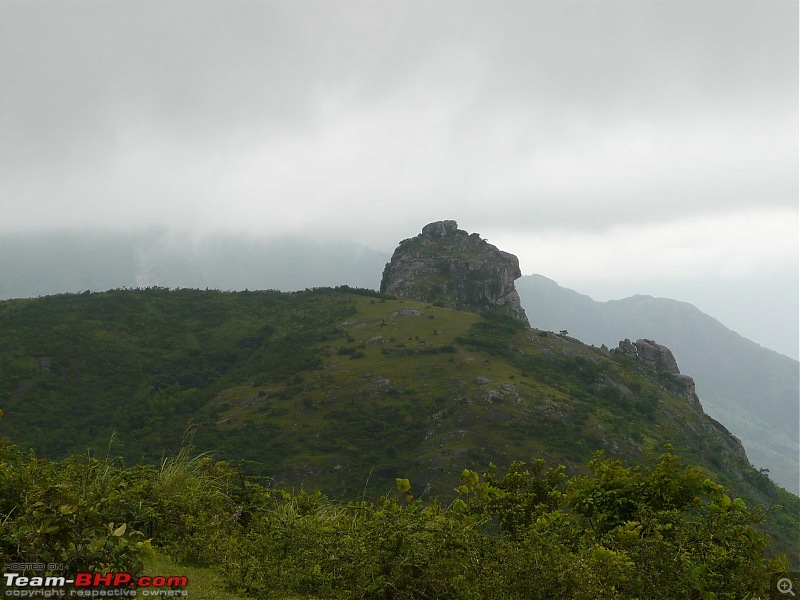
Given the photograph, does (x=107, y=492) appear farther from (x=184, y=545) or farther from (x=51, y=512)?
(x=51, y=512)

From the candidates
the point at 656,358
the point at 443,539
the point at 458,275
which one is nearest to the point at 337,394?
the point at 458,275

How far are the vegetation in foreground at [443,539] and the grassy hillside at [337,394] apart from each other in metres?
46.2

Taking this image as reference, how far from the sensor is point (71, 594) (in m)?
4.89

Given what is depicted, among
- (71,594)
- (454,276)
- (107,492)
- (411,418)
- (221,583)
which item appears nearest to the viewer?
(71,594)

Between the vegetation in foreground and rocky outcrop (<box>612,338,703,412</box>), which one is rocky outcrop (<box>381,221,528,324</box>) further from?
the vegetation in foreground

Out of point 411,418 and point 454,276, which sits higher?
point 454,276

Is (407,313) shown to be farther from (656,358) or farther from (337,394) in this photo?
(656,358)

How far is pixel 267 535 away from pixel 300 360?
301 feet

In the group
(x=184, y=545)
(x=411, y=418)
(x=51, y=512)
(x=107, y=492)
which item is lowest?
(x=411, y=418)

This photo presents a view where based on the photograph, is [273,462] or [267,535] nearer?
[267,535]

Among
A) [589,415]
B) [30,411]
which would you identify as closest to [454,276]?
[589,415]

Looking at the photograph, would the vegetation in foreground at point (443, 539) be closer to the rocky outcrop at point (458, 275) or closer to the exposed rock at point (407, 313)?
the exposed rock at point (407, 313)

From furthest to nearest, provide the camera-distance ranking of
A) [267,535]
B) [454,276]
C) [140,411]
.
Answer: [454,276], [140,411], [267,535]

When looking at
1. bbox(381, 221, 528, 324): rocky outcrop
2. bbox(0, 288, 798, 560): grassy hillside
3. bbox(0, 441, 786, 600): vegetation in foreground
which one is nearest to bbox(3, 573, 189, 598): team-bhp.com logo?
bbox(0, 441, 786, 600): vegetation in foreground
